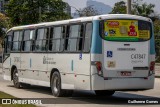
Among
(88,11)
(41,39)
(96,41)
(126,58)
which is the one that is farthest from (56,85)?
(88,11)

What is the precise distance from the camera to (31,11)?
7288cm

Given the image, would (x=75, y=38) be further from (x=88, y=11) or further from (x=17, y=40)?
(x=88, y=11)

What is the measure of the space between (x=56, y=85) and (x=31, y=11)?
182 feet

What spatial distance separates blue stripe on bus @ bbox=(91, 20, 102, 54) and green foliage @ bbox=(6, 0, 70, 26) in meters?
54.2

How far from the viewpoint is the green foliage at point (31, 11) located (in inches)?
2830

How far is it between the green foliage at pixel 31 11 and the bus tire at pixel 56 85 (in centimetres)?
5162

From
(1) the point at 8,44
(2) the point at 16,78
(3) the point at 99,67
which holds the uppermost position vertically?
(1) the point at 8,44

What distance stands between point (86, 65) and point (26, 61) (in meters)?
6.08

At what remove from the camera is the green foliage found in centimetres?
7188

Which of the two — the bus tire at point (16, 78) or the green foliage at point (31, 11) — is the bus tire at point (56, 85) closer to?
the bus tire at point (16, 78)

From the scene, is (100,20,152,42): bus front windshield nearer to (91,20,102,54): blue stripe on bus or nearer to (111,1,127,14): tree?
(91,20,102,54): blue stripe on bus

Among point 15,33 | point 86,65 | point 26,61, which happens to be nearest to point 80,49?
point 86,65

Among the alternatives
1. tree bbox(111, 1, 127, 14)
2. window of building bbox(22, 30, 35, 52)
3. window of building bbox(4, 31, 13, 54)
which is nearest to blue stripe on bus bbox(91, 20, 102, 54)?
window of building bbox(22, 30, 35, 52)

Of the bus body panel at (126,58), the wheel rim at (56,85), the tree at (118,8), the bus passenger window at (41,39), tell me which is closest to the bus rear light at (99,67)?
the bus body panel at (126,58)
